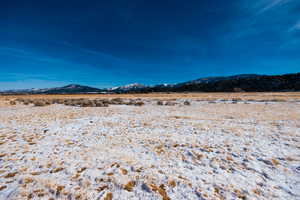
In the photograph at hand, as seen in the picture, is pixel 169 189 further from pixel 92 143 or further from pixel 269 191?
pixel 92 143

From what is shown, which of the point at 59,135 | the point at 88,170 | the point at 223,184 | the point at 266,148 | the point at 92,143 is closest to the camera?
the point at 223,184

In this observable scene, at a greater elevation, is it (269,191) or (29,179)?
(29,179)

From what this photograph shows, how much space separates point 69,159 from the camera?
4.67 metres

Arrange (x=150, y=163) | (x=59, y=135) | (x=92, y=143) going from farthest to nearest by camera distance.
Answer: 1. (x=59, y=135)
2. (x=92, y=143)
3. (x=150, y=163)

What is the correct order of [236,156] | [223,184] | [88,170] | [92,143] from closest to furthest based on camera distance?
1. [223,184]
2. [88,170]
3. [236,156]
4. [92,143]

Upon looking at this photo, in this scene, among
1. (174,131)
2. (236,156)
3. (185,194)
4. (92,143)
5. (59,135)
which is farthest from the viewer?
(174,131)

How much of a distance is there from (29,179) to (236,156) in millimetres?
6824

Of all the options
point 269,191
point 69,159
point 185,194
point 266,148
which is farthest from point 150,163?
point 266,148

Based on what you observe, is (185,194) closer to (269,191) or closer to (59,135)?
(269,191)

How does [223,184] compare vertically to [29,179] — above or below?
below

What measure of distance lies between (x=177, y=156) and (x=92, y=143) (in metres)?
4.02

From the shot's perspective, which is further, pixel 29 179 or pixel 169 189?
pixel 29 179

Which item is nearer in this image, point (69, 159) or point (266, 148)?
point (69, 159)

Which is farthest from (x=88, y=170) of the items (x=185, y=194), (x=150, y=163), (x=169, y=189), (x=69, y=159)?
(x=185, y=194)
